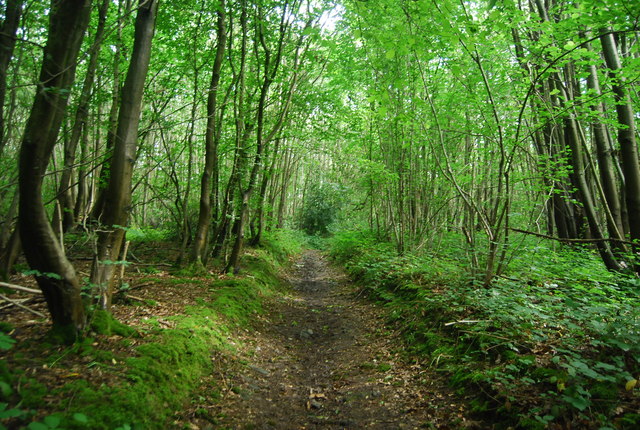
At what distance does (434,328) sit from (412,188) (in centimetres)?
596

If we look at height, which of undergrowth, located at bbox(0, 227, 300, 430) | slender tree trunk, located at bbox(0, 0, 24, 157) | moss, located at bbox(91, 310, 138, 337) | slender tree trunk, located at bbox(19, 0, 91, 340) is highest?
slender tree trunk, located at bbox(0, 0, 24, 157)

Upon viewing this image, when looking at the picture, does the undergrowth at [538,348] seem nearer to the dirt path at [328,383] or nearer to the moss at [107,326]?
the dirt path at [328,383]

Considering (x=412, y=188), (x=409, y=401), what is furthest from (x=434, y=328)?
(x=412, y=188)

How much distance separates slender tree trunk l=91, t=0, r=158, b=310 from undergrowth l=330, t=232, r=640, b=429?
392 centimetres

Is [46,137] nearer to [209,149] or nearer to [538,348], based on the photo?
[209,149]

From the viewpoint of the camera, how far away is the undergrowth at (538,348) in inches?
103

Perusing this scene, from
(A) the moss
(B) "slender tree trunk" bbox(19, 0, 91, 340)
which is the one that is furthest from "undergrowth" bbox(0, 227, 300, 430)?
(B) "slender tree trunk" bbox(19, 0, 91, 340)

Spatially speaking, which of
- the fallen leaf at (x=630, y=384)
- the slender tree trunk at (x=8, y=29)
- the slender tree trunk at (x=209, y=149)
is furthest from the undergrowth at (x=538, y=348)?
the slender tree trunk at (x=8, y=29)

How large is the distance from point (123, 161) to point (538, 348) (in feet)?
15.4

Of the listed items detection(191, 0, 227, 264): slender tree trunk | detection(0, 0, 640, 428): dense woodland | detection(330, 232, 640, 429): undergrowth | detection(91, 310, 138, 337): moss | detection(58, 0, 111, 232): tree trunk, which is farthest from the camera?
detection(191, 0, 227, 264): slender tree trunk

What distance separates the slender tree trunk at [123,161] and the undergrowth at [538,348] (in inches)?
154

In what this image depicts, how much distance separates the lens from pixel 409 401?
374 cm

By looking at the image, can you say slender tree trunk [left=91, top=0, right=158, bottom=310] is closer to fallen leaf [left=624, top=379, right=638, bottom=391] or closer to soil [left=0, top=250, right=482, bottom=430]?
soil [left=0, top=250, right=482, bottom=430]

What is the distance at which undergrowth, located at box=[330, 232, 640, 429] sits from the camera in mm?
2611
